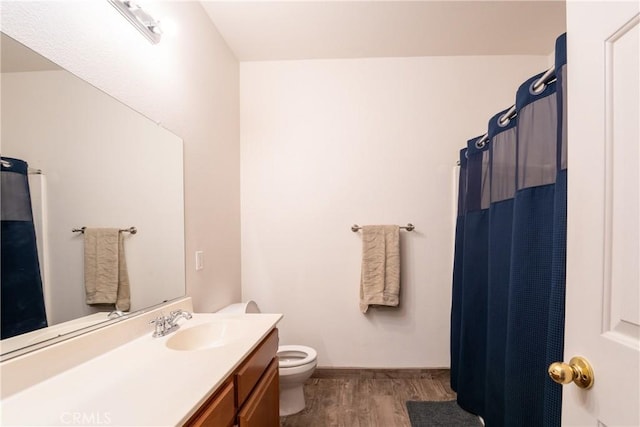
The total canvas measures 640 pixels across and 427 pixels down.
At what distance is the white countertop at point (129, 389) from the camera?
667 mm

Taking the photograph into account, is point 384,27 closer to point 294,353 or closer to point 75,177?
point 75,177

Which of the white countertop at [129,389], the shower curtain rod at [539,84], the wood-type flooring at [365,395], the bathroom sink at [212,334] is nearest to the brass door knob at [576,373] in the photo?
the white countertop at [129,389]

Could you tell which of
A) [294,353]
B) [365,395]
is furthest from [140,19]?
[365,395]

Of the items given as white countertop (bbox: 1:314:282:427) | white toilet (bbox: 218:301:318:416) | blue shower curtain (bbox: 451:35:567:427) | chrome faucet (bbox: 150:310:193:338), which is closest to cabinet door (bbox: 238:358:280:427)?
white countertop (bbox: 1:314:282:427)

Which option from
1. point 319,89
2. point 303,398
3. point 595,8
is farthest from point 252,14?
point 303,398

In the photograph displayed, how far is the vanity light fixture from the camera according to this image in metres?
1.14

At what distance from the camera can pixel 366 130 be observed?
2389 millimetres

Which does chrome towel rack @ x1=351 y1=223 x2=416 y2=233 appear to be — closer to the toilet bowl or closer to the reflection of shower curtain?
the toilet bowl

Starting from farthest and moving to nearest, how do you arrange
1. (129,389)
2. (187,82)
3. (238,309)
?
1. (238,309)
2. (187,82)
3. (129,389)

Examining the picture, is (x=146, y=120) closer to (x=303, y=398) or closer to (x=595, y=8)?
(x=595, y=8)

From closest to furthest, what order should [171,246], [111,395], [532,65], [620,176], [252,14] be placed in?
[620,176] < [111,395] < [171,246] < [252,14] < [532,65]

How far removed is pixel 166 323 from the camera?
1253 millimetres

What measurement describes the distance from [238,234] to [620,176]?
2.22m

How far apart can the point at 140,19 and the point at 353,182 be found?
64.2 inches
